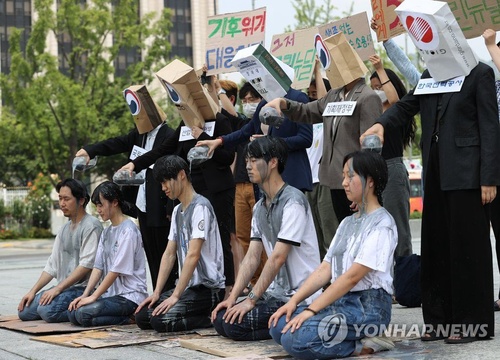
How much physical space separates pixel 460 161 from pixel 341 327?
123 centimetres

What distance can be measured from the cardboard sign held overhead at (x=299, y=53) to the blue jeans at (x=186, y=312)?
2.11 meters

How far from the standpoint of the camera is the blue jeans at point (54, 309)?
7.74 metres

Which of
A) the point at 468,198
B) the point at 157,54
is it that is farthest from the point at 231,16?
the point at 157,54

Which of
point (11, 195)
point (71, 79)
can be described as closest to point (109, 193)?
point (71, 79)

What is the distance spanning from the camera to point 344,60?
6781mm

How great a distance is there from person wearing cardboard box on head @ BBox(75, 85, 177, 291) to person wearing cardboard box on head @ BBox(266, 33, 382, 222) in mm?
1641

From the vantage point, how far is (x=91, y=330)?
23.2 feet

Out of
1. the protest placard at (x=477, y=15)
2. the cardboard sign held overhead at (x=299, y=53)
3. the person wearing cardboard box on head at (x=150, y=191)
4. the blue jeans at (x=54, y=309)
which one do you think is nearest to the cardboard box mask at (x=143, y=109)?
the person wearing cardboard box on head at (x=150, y=191)

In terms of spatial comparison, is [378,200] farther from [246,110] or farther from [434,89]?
→ [246,110]

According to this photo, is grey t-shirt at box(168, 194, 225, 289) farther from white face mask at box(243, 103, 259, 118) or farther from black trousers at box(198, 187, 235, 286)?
white face mask at box(243, 103, 259, 118)

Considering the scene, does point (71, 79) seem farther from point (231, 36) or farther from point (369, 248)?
point (369, 248)

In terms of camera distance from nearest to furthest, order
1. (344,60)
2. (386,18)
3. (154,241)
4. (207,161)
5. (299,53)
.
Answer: (344,60) → (386,18) → (207,161) → (154,241) → (299,53)

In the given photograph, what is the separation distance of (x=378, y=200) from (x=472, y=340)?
0.98 metres

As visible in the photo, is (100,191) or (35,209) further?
(35,209)
